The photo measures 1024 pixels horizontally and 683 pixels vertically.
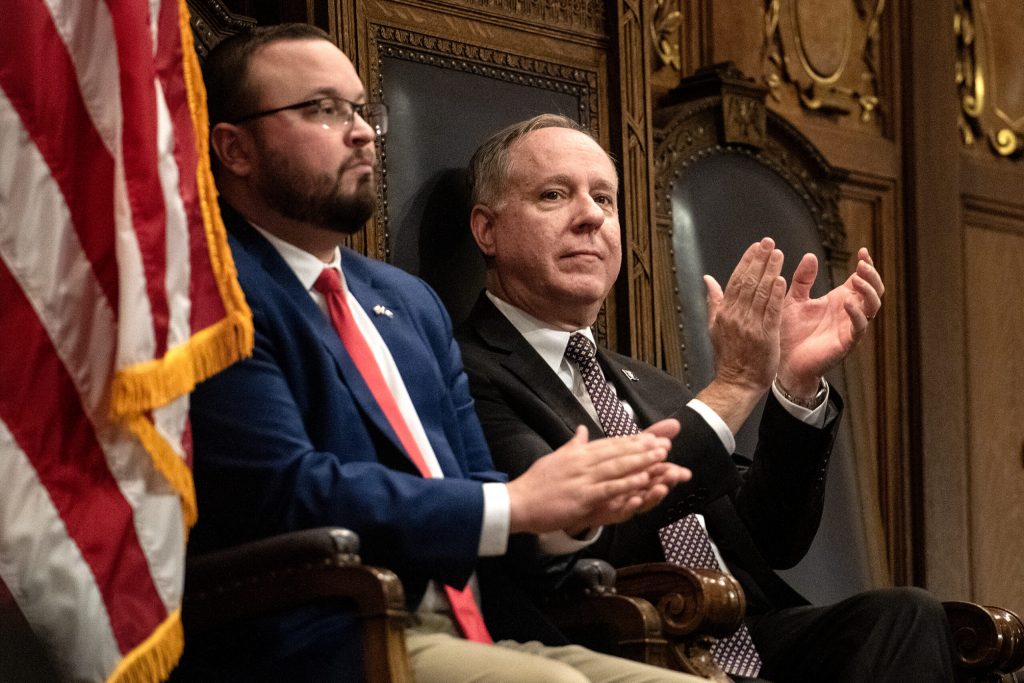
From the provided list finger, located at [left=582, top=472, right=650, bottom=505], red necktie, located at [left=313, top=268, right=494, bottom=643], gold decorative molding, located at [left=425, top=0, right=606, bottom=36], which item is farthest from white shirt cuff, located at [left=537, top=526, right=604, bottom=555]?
gold decorative molding, located at [left=425, top=0, right=606, bottom=36]

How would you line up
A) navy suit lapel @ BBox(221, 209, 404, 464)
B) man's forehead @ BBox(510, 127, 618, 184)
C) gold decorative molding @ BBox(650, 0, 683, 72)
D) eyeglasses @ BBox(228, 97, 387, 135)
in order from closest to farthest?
navy suit lapel @ BBox(221, 209, 404, 464)
eyeglasses @ BBox(228, 97, 387, 135)
man's forehead @ BBox(510, 127, 618, 184)
gold decorative molding @ BBox(650, 0, 683, 72)

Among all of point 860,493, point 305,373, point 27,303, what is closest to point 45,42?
point 27,303

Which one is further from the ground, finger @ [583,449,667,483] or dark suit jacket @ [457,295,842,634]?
finger @ [583,449,667,483]

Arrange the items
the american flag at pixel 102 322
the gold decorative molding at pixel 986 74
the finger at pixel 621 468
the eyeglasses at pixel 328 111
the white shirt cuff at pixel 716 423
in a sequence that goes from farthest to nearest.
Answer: the gold decorative molding at pixel 986 74 < the white shirt cuff at pixel 716 423 < the eyeglasses at pixel 328 111 < the finger at pixel 621 468 < the american flag at pixel 102 322

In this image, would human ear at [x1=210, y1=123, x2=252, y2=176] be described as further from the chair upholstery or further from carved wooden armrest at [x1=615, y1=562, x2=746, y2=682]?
the chair upholstery

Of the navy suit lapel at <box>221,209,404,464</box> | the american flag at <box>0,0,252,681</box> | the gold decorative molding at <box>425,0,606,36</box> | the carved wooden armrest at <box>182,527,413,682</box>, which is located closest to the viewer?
the carved wooden armrest at <box>182,527,413,682</box>

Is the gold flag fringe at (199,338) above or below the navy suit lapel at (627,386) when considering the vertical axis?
above

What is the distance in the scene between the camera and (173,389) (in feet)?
7.39

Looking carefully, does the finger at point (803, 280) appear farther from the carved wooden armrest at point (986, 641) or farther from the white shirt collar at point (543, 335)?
the carved wooden armrest at point (986, 641)

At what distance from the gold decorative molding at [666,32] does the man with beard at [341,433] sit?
1828 millimetres

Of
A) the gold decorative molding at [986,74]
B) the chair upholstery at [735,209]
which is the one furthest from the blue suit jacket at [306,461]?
the gold decorative molding at [986,74]

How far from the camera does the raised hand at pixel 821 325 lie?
314 cm

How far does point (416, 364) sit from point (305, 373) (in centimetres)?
23

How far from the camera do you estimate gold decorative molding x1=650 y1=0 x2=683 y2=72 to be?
4.48 meters
